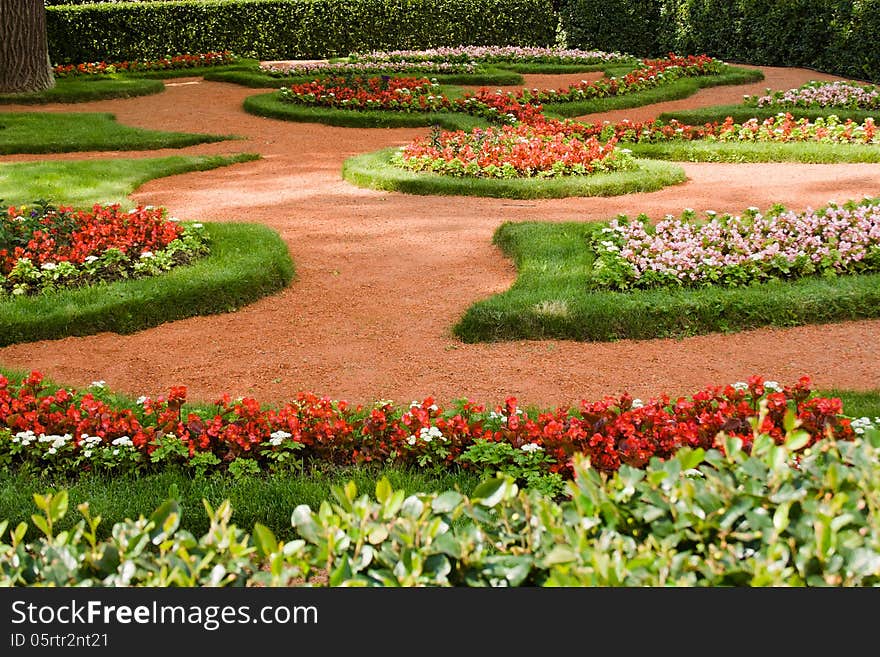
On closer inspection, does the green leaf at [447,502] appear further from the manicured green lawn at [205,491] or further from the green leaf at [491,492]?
the manicured green lawn at [205,491]

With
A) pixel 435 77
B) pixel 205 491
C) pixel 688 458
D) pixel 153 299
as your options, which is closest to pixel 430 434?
pixel 205 491

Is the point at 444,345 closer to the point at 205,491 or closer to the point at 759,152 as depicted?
the point at 205,491

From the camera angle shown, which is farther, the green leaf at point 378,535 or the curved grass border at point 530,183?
the curved grass border at point 530,183

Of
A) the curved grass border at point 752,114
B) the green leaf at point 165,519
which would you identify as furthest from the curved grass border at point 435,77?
the green leaf at point 165,519

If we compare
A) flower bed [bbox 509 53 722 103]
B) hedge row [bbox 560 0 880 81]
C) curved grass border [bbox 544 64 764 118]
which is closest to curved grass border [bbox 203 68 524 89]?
flower bed [bbox 509 53 722 103]

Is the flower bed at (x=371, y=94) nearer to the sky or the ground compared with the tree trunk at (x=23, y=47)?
nearer to the ground

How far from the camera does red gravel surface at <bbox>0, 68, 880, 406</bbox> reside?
192 inches

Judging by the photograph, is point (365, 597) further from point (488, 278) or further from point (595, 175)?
point (595, 175)

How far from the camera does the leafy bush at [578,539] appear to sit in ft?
5.64

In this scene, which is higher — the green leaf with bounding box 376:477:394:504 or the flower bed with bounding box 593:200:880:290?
the green leaf with bounding box 376:477:394:504

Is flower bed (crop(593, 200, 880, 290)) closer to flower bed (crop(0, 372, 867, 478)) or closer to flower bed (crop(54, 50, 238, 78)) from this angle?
flower bed (crop(0, 372, 867, 478))

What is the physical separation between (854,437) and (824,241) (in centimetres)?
303

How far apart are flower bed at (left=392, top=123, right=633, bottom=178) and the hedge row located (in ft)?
26.9

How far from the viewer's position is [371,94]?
44.5ft
